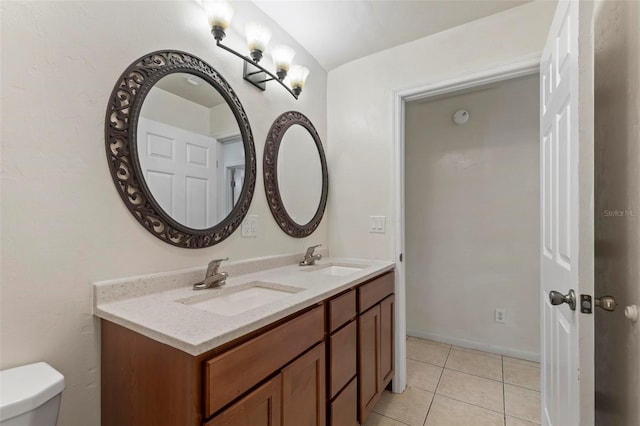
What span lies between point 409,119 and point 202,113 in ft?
7.03

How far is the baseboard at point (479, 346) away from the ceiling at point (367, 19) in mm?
2526

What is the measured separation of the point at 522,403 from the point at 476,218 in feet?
4.57

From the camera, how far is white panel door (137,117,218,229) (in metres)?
1.18

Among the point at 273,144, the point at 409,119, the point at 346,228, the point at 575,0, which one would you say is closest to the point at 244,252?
the point at 273,144

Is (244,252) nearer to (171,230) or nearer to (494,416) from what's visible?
(171,230)

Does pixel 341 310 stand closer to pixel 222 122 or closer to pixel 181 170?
pixel 181 170

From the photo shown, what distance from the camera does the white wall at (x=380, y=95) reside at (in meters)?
1.70

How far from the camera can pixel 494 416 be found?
1.71m

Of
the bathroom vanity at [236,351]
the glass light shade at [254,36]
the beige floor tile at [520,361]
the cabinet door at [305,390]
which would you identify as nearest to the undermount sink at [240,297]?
the bathroom vanity at [236,351]

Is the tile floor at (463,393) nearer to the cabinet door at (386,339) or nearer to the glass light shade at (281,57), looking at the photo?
the cabinet door at (386,339)

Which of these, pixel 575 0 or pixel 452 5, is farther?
pixel 452 5

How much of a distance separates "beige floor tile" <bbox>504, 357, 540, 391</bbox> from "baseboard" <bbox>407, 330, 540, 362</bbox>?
109 millimetres

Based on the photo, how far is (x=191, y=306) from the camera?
1040 millimetres

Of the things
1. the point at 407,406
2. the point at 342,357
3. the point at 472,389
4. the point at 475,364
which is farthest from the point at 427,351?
the point at 342,357
